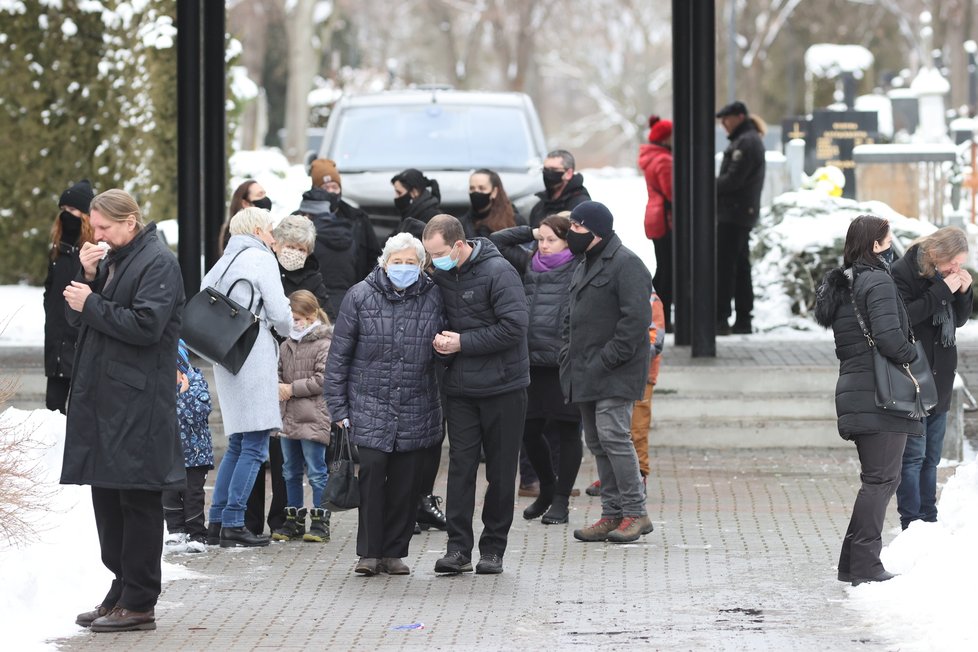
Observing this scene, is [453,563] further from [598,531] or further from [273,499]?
[273,499]

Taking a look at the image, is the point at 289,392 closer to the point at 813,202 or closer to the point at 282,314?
the point at 282,314

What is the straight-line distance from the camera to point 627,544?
9398 millimetres

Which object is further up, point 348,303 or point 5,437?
point 348,303

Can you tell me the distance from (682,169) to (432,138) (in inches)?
105

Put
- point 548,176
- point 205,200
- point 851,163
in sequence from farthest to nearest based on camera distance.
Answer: point 851,163 → point 205,200 → point 548,176

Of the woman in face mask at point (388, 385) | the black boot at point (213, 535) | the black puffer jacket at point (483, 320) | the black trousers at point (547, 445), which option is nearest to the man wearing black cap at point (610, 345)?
the black trousers at point (547, 445)

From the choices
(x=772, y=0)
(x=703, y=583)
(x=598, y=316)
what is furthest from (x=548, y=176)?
(x=772, y=0)

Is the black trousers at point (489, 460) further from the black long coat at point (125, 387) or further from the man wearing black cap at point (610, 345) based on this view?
the black long coat at point (125, 387)

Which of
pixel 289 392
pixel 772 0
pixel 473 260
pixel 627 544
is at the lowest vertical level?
pixel 627 544

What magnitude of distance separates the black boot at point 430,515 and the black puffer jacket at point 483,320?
1.27 m

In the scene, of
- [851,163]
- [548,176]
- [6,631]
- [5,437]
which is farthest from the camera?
[851,163]

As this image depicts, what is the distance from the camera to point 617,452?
9.49 meters

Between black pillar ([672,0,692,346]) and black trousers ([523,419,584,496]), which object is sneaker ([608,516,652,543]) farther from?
black pillar ([672,0,692,346])

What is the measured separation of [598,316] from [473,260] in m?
1.04
